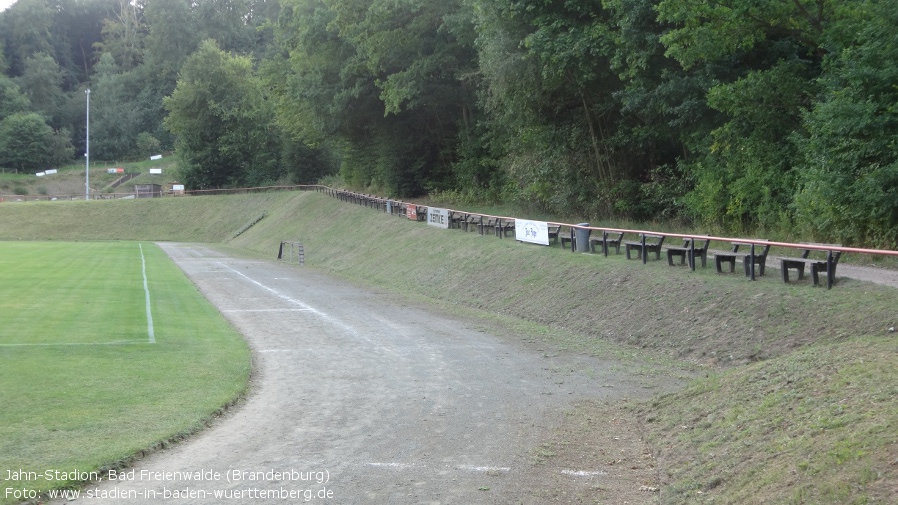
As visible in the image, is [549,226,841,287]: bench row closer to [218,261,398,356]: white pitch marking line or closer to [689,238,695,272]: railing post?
[689,238,695,272]: railing post

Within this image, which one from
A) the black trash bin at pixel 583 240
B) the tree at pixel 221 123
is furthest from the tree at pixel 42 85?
the black trash bin at pixel 583 240

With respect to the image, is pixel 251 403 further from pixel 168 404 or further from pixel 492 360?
pixel 492 360

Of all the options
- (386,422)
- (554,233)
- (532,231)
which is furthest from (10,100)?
(386,422)

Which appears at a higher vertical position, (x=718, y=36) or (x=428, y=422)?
(x=718, y=36)

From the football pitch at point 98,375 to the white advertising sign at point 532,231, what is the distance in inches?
405

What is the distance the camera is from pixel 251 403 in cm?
1099

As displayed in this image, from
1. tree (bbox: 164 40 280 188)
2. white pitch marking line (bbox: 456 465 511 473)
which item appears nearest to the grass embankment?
white pitch marking line (bbox: 456 465 511 473)

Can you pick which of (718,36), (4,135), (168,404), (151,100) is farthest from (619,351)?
(151,100)

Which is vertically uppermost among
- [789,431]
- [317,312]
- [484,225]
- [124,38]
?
[124,38]

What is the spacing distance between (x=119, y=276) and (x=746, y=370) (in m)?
24.5

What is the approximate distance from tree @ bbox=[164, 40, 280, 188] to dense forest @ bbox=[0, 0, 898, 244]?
15168mm

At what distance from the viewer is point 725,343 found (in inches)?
529

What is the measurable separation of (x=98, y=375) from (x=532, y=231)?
644 inches

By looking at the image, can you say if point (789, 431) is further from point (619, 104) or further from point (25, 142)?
point (25, 142)
